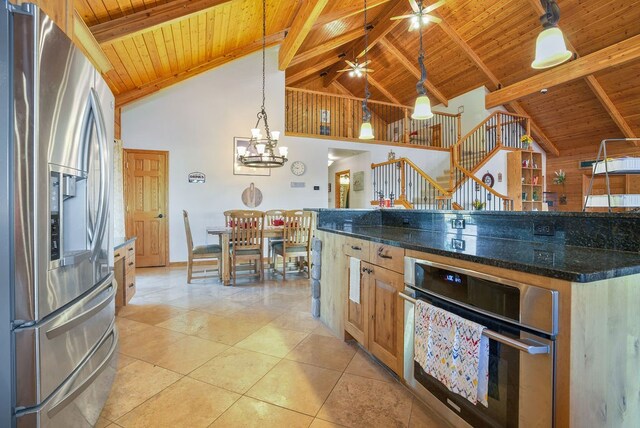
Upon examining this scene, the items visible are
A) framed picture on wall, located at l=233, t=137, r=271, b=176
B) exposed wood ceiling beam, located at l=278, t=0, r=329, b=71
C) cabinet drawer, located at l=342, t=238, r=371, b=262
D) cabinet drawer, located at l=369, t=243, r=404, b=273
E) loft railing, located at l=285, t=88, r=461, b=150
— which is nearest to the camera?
cabinet drawer, located at l=369, t=243, r=404, b=273

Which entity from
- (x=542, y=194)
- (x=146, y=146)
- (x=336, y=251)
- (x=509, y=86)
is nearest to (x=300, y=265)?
(x=336, y=251)

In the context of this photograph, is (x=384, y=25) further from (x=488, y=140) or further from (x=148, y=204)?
(x=148, y=204)

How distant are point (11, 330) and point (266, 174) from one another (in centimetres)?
519

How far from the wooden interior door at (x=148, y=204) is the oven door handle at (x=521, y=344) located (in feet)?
17.8

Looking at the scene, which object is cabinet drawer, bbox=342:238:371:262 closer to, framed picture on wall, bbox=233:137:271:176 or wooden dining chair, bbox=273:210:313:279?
wooden dining chair, bbox=273:210:313:279

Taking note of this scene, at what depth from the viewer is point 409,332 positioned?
66.8 inches

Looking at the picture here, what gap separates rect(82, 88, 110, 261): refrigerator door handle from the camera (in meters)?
1.35

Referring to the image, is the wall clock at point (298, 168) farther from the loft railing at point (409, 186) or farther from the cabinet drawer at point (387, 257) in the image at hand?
the cabinet drawer at point (387, 257)

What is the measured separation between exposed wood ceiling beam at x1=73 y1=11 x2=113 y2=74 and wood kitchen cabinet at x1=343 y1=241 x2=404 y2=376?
2703 millimetres

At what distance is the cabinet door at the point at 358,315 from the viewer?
2172 millimetres

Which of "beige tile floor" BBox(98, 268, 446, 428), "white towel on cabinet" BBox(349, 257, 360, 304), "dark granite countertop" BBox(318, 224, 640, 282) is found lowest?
"beige tile floor" BBox(98, 268, 446, 428)

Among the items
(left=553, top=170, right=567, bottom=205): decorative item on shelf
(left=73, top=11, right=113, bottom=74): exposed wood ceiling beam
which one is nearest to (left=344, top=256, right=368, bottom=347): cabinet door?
(left=73, top=11, right=113, bottom=74): exposed wood ceiling beam

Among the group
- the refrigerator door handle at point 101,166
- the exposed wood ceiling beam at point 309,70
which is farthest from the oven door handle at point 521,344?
the exposed wood ceiling beam at point 309,70

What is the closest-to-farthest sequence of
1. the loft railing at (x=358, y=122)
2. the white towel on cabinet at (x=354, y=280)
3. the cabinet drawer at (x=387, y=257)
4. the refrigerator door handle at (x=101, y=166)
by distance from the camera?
the refrigerator door handle at (x=101, y=166), the cabinet drawer at (x=387, y=257), the white towel on cabinet at (x=354, y=280), the loft railing at (x=358, y=122)
